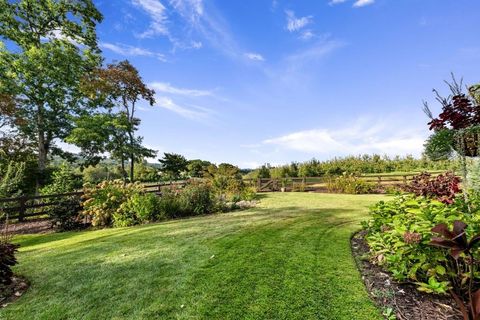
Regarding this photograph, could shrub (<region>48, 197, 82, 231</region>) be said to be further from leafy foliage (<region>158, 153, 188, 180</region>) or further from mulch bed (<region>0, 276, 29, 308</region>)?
leafy foliage (<region>158, 153, 188, 180</region>)

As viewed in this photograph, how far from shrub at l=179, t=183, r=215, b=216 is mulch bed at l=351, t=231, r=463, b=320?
660 cm

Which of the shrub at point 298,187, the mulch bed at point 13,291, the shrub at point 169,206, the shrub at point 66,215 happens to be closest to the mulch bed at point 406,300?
the mulch bed at point 13,291

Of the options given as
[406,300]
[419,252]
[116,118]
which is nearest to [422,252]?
[419,252]

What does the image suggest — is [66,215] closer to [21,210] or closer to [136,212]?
[136,212]

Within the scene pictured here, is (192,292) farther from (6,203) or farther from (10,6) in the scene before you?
(10,6)

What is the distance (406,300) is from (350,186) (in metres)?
13.2

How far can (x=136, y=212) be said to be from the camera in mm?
8094

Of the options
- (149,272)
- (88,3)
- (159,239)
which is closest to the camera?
(149,272)

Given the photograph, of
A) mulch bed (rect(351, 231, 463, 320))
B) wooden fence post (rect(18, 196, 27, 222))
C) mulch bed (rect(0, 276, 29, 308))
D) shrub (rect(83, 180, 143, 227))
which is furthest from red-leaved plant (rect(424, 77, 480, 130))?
wooden fence post (rect(18, 196, 27, 222))

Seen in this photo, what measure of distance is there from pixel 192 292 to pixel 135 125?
18.6m

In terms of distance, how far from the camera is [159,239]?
5.43 metres

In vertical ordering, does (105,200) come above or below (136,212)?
above

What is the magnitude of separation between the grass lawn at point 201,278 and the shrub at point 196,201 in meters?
3.23

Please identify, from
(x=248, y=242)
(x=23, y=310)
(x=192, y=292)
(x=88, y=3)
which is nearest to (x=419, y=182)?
(x=248, y=242)
